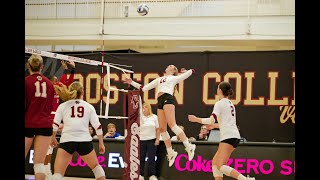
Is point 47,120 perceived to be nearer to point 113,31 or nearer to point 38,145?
point 38,145

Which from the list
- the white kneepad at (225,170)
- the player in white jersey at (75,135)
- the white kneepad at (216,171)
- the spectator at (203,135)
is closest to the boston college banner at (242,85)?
the spectator at (203,135)

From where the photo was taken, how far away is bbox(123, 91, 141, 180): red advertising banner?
828 centimetres

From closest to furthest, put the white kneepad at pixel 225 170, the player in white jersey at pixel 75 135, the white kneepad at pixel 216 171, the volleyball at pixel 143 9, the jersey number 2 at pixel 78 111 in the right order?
the player in white jersey at pixel 75 135 → the jersey number 2 at pixel 78 111 → the white kneepad at pixel 225 170 → the white kneepad at pixel 216 171 → the volleyball at pixel 143 9

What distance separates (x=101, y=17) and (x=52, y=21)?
1719 mm

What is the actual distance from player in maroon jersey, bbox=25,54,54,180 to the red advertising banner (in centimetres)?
234

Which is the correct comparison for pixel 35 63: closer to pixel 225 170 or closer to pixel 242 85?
pixel 225 170

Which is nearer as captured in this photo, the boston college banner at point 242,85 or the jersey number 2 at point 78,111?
the jersey number 2 at point 78,111

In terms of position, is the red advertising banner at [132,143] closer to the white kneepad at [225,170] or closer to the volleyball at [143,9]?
the white kneepad at [225,170]

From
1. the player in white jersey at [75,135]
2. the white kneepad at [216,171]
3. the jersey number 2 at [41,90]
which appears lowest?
the white kneepad at [216,171]

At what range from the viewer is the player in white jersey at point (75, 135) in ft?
22.1

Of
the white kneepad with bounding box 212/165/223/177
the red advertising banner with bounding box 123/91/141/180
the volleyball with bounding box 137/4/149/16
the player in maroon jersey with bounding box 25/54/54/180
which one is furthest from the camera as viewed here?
the volleyball with bounding box 137/4/149/16

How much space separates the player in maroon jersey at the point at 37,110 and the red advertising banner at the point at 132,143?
2344mm

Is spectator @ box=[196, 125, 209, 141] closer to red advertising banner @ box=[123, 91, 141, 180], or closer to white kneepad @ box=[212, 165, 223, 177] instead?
red advertising banner @ box=[123, 91, 141, 180]

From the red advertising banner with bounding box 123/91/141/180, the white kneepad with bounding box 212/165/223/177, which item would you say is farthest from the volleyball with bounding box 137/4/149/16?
the white kneepad with bounding box 212/165/223/177
